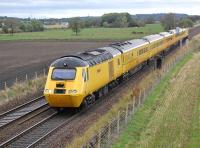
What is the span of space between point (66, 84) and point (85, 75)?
4.44 ft

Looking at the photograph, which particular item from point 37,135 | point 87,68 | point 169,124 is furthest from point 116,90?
point 37,135

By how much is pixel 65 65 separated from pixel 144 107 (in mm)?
5804

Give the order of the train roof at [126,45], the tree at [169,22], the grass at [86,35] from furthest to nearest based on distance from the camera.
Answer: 1. the tree at [169,22]
2. the grass at [86,35]
3. the train roof at [126,45]

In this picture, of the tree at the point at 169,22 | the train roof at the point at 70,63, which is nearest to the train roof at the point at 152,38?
the train roof at the point at 70,63

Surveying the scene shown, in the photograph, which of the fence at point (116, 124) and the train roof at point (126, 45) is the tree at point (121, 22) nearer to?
the train roof at point (126, 45)

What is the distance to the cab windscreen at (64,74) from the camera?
25.3 meters

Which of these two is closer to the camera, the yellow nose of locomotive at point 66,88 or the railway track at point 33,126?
the railway track at point 33,126

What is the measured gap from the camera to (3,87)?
115 ft

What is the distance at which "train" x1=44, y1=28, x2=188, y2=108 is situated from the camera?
82.2 feet

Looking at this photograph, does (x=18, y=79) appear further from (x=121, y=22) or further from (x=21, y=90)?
(x=121, y=22)

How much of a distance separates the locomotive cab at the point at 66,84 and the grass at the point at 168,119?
140 inches

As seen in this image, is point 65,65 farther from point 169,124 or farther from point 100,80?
point 169,124

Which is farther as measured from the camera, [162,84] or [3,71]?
[3,71]

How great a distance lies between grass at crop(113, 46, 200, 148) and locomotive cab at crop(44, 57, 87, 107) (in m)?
3.55
